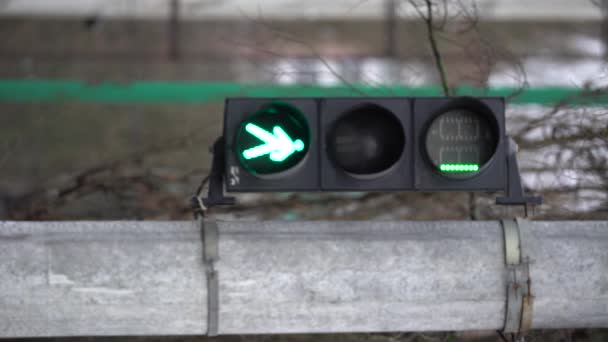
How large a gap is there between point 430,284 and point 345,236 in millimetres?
297

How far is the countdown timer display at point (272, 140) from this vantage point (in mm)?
2266

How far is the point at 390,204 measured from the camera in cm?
473

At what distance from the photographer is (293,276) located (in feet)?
7.23

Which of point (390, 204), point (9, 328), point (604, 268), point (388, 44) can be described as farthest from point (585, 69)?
point (9, 328)

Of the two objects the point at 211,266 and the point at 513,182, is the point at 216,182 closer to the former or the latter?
the point at 211,266

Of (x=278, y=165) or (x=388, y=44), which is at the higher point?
(x=388, y=44)

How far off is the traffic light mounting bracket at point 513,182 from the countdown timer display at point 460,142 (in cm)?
11

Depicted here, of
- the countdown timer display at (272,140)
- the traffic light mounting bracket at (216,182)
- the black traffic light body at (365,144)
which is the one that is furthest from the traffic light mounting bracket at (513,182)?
the traffic light mounting bracket at (216,182)

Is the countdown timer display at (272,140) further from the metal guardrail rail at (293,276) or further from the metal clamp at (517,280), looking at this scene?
the metal clamp at (517,280)

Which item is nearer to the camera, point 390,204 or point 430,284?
point 430,284

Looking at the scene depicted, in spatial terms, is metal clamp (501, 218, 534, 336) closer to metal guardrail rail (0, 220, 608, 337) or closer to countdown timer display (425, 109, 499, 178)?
metal guardrail rail (0, 220, 608, 337)

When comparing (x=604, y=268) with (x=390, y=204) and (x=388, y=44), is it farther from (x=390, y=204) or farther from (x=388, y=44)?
(x=388, y=44)

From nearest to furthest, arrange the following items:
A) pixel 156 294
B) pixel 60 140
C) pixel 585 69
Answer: pixel 156 294 → pixel 585 69 → pixel 60 140

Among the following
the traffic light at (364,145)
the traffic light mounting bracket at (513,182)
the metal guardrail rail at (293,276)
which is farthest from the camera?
the traffic light mounting bracket at (513,182)
